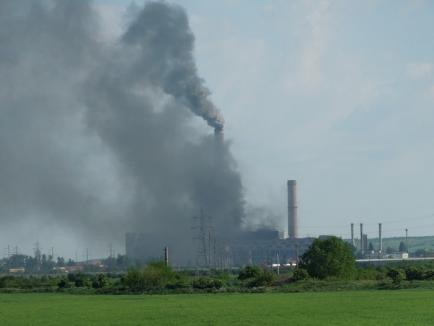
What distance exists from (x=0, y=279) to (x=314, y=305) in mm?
55919

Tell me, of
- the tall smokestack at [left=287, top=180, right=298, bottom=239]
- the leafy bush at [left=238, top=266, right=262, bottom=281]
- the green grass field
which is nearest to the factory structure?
the tall smokestack at [left=287, top=180, right=298, bottom=239]

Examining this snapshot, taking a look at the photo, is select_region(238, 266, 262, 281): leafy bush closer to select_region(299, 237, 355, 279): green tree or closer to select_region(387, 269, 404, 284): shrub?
select_region(299, 237, 355, 279): green tree

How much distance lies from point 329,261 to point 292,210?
8107cm

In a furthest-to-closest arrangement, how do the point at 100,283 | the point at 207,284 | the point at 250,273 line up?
1. the point at 250,273
2. the point at 100,283
3. the point at 207,284

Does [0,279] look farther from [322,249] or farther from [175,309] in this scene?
[175,309]

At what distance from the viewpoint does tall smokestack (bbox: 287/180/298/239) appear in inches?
6358

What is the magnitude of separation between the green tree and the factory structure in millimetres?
74352

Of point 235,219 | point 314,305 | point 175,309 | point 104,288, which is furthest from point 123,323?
point 235,219

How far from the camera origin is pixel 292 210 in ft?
534

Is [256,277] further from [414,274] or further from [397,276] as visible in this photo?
[414,274]

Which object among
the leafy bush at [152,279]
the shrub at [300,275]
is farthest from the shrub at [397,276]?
the leafy bush at [152,279]

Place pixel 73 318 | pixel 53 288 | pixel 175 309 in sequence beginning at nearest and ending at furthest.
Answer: pixel 73 318 < pixel 175 309 < pixel 53 288

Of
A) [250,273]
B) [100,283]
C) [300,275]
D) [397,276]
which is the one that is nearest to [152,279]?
[100,283]

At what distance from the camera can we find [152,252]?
172 meters
